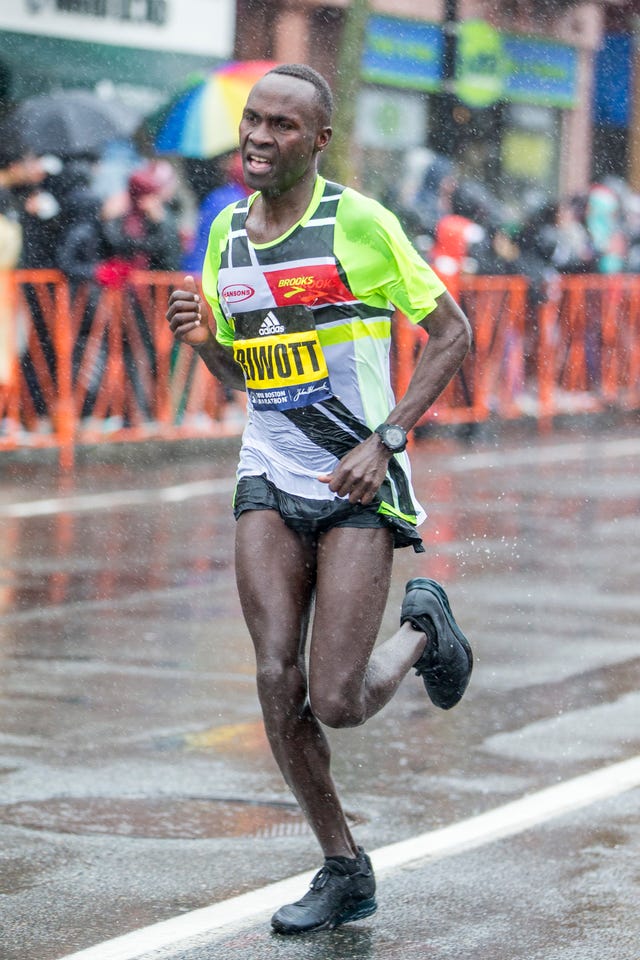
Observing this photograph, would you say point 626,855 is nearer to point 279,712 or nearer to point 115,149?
point 279,712

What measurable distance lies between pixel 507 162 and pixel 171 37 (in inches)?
351

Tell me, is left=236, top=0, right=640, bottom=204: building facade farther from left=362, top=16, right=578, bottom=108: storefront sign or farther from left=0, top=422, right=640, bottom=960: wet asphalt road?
left=0, top=422, right=640, bottom=960: wet asphalt road

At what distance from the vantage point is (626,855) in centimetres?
560

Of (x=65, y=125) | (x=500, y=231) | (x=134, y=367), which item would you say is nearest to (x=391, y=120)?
(x=500, y=231)

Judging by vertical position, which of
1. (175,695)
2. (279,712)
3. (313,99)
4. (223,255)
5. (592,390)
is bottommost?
(592,390)

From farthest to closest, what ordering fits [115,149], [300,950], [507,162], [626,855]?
1. [507,162]
2. [115,149]
3. [626,855]
4. [300,950]

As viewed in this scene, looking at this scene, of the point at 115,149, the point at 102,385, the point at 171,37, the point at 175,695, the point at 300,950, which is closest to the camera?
the point at 300,950

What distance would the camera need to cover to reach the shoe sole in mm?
4957

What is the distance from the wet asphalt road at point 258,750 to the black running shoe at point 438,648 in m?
0.50

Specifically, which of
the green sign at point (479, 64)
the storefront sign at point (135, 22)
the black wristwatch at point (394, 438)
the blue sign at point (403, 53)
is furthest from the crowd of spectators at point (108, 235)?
the green sign at point (479, 64)

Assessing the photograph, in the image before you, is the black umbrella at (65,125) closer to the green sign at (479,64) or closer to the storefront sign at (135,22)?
the storefront sign at (135,22)

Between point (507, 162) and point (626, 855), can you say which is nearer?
point (626, 855)

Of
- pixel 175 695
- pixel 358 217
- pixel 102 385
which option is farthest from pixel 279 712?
pixel 102 385

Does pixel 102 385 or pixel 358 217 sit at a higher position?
pixel 358 217
